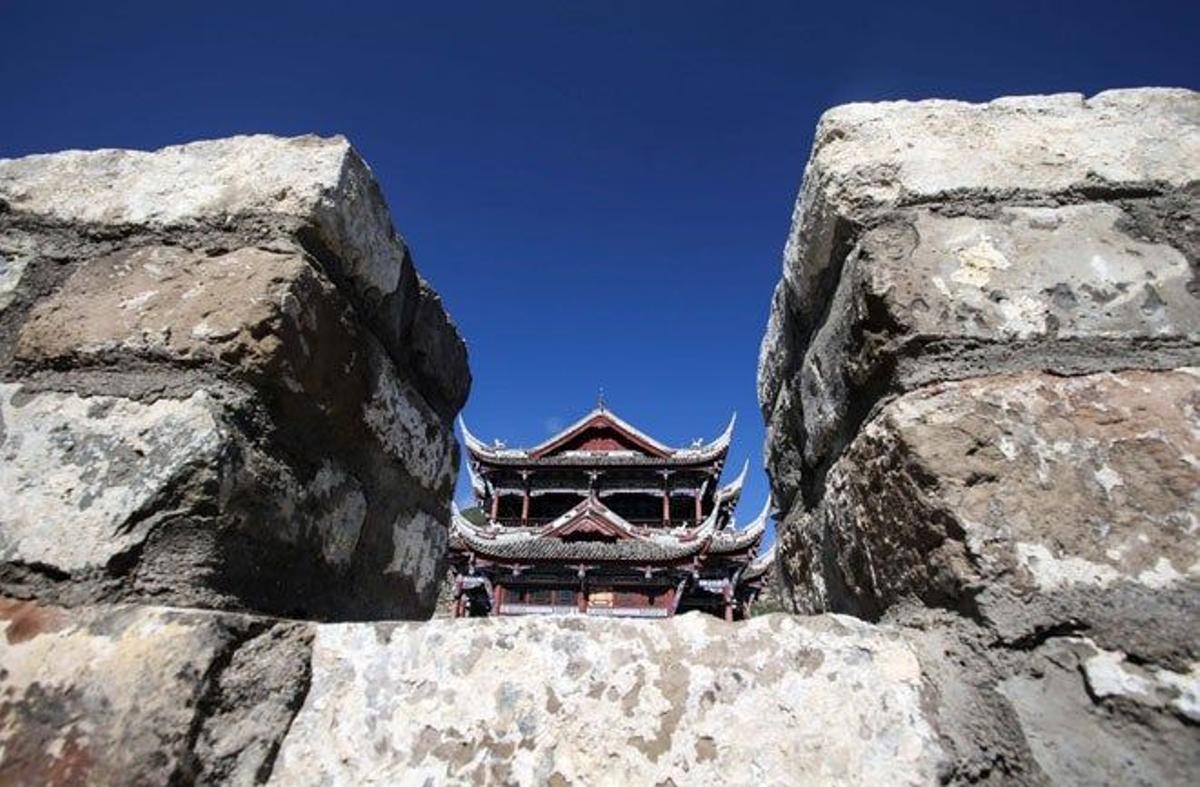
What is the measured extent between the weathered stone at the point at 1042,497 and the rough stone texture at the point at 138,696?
38.1 inches

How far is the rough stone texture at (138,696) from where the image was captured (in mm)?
870

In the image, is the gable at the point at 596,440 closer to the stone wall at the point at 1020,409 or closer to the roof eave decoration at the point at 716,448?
the roof eave decoration at the point at 716,448

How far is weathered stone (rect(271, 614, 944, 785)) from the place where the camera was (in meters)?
0.89

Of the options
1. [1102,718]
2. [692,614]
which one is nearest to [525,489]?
[692,614]

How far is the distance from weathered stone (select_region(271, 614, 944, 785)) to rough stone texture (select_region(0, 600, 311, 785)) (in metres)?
0.06

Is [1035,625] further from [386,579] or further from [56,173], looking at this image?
[56,173]

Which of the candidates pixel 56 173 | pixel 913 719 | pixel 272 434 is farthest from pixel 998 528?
pixel 56 173

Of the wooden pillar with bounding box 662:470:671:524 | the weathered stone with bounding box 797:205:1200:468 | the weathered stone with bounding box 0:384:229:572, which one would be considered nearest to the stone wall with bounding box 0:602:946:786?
the weathered stone with bounding box 0:384:229:572

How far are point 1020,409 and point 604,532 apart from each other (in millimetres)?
22828

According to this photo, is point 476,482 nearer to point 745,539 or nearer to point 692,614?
point 745,539

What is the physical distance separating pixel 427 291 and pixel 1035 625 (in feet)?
5.06

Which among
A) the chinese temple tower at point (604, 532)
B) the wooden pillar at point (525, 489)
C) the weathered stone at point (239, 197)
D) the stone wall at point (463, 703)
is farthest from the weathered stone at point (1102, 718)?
the wooden pillar at point (525, 489)

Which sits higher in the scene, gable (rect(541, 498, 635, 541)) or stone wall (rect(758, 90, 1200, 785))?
gable (rect(541, 498, 635, 541))

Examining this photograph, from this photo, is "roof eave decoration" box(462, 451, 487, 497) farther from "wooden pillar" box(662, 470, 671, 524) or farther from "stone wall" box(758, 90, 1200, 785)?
"stone wall" box(758, 90, 1200, 785)
